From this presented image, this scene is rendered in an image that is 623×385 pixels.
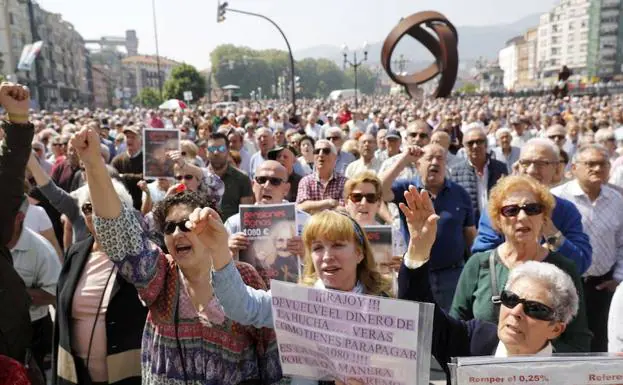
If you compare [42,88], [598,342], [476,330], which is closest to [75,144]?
[476,330]

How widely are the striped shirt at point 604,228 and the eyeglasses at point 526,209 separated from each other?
1.55 m

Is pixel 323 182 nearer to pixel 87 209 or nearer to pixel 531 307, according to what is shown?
pixel 87 209

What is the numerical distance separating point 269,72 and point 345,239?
15943 cm

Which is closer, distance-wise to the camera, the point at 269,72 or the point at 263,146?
the point at 263,146

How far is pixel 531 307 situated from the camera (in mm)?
2094

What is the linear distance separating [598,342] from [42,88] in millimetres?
82563

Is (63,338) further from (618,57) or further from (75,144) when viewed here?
(618,57)

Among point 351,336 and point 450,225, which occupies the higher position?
point 351,336

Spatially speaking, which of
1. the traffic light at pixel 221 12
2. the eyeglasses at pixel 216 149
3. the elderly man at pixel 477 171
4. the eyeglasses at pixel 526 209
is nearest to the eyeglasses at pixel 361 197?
the eyeglasses at pixel 526 209

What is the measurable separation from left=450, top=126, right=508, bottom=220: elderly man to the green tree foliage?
120765mm

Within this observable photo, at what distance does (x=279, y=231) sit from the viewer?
3328 mm

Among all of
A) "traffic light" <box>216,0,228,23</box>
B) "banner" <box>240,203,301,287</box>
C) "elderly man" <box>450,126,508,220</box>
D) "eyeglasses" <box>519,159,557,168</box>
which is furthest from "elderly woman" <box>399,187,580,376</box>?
"traffic light" <box>216,0,228,23</box>

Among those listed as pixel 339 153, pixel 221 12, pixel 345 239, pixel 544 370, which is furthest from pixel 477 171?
pixel 221 12

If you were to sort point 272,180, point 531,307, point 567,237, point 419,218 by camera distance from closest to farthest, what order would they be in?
point 531,307 → point 419,218 → point 567,237 → point 272,180
